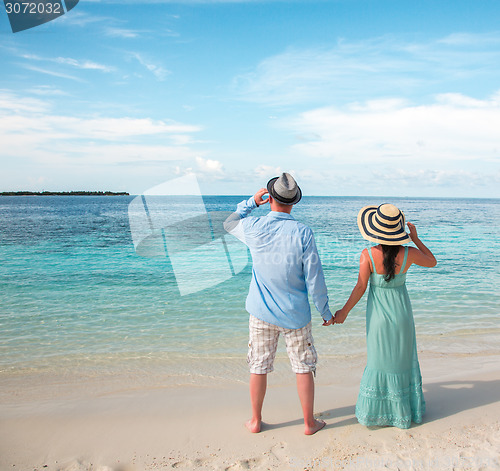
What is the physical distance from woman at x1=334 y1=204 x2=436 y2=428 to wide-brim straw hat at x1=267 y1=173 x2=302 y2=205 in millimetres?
608

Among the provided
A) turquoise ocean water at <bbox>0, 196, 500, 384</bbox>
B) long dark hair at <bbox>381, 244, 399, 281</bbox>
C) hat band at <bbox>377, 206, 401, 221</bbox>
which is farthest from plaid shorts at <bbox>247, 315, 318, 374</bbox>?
turquoise ocean water at <bbox>0, 196, 500, 384</bbox>

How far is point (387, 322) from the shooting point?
9.97 ft

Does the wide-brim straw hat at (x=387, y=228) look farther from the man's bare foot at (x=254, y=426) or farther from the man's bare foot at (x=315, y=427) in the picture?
the man's bare foot at (x=254, y=426)

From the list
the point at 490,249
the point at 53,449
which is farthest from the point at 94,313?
the point at 490,249

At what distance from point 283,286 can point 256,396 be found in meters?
0.94

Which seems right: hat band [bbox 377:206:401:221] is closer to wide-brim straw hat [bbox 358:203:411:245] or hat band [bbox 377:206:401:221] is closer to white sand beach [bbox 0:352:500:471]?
wide-brim straw hat [bbox 358:203:411:245]

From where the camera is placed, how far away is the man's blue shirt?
9.34 ft

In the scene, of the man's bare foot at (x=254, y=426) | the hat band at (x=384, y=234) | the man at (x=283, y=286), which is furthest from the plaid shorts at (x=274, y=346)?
the hat band at (x=384, y=234)

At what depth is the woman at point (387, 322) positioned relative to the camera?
299 cm

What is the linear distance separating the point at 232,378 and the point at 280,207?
2.47 meters

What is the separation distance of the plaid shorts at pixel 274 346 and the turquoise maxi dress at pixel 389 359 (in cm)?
51

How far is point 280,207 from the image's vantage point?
117 inches

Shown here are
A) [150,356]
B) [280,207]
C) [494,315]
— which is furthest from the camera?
[494,315]

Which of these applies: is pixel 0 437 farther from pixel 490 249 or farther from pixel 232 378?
pixel 490 249
